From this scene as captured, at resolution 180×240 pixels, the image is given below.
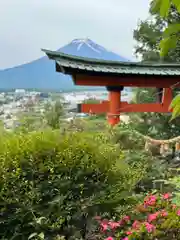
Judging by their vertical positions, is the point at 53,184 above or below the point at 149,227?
above

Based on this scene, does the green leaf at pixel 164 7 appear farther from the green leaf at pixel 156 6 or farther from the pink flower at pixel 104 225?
the pink flower at pixel 104 225

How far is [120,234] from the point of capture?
1481mm

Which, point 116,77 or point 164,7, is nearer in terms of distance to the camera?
point 164,7

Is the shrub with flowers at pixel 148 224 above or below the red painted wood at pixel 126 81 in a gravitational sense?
below

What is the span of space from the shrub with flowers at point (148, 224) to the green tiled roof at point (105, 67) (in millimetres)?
2540

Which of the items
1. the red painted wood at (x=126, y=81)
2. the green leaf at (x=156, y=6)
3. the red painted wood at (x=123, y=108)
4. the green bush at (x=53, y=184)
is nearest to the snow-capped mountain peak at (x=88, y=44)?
the red painted wood at (x=123, y=108)

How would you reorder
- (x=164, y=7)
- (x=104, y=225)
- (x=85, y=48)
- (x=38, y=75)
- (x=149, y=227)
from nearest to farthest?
(x=164, y=7)
(x=149, y=227)
(x=104, y=225)
(x=85, y=48)
(x=38, y=75)

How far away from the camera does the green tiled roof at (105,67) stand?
4012 millimetres

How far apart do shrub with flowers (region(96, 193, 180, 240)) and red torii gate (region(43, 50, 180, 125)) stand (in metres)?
2.58

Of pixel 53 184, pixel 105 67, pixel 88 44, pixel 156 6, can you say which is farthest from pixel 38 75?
pixel 156 6

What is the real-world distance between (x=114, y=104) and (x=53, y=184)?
10.4 feet

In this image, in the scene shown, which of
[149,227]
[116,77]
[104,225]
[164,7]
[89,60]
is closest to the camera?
[164,7]

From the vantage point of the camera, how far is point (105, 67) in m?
4.32

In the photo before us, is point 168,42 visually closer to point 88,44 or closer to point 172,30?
point 172,30
